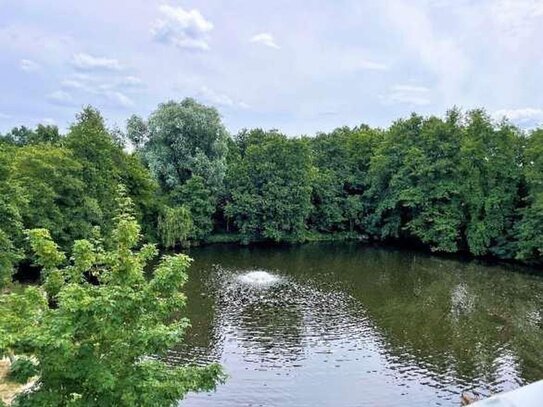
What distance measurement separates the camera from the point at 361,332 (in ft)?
76.9

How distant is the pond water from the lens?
712 inches

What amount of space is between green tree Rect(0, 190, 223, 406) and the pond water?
344 inches

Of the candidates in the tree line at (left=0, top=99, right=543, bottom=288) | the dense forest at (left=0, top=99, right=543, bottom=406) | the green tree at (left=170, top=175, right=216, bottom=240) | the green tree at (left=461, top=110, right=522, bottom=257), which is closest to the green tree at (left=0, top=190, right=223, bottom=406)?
the dense forest at (left=0, top=99, right=543, bottom=406)

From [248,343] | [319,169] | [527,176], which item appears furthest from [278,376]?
[319,169]

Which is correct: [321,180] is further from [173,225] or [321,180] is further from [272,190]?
[173,225]

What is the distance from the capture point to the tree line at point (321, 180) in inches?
1550

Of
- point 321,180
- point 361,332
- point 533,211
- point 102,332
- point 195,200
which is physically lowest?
point 361,332

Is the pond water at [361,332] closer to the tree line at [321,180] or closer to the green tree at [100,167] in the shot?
the tree line at [321,180]

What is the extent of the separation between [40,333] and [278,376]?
1272 cm

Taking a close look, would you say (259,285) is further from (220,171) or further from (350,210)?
(350,210)

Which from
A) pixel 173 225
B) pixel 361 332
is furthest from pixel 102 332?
pixel 173 225

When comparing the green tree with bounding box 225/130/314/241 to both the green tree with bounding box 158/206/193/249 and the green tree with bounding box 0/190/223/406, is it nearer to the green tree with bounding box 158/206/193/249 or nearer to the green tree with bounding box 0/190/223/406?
the green tree with bounding box 158/206/193/249

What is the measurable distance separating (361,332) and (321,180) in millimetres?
28814

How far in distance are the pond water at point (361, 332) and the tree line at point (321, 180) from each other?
254 inches
